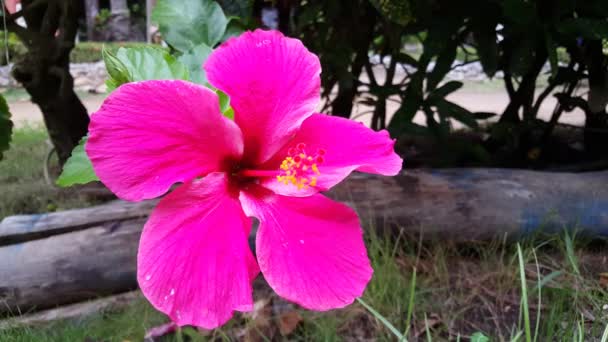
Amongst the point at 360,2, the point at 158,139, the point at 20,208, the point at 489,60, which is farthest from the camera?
the point at 20,208

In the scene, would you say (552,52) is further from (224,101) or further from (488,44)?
(224,101)

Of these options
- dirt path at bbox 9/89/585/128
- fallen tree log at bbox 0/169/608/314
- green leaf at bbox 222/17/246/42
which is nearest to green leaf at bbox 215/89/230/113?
green leaf at bbox 222/17/246/42

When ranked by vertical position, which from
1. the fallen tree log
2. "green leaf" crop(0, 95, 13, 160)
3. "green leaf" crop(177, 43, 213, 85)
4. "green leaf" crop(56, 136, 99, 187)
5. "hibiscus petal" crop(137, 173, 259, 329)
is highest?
"green leaf" crop(177, 43, 213, 85)

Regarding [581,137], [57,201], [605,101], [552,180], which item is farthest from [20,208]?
[581,137]

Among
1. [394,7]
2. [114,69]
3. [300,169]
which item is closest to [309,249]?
[300,169]

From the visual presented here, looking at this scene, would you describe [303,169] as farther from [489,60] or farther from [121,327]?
[489,60]

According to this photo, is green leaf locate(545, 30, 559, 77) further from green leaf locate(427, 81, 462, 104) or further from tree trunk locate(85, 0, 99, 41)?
tree trunk locate(85, 0, 99, 41)
